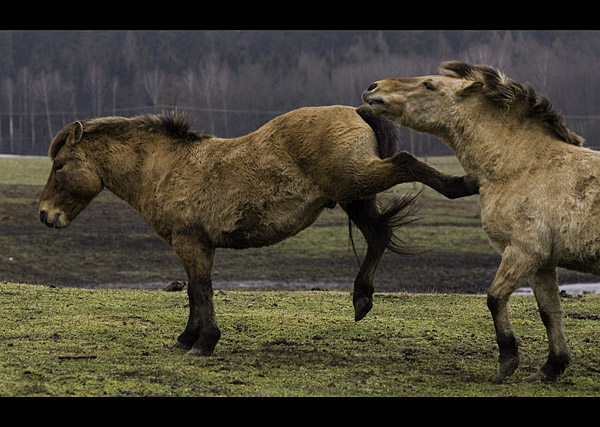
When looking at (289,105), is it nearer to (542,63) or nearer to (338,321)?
(542,63)

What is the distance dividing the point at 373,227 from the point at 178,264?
13.4 meters

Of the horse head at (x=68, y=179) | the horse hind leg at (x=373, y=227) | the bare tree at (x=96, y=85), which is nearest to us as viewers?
the horse hind leg at (x=373, y=227)

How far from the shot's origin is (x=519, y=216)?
7004mm

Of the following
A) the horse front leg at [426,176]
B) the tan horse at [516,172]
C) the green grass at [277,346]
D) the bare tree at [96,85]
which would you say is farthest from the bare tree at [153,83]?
the tan horse at [516,172]

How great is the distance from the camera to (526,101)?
752 centimetres

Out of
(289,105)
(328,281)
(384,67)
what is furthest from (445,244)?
(289,105)

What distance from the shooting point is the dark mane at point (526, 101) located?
742cm

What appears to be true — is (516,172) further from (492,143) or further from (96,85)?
(96,85)

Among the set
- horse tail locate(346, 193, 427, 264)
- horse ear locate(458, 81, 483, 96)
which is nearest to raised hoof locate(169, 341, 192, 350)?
horse tail locate(346, 193, 427, 264)

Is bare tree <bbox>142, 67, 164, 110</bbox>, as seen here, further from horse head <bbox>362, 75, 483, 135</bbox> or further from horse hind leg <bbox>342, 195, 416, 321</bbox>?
horse head <bbox>362, 75, 483, 135</bbox>

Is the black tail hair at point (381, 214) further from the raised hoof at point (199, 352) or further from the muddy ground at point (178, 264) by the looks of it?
the muddy ground at point (178, 264)

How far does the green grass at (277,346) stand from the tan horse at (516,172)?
85 cm

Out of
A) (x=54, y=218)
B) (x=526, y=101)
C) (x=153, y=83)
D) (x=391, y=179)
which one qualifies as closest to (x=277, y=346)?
(x=391, y=179)

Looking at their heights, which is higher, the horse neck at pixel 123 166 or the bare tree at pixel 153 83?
the horse neck at pixel 123 166
